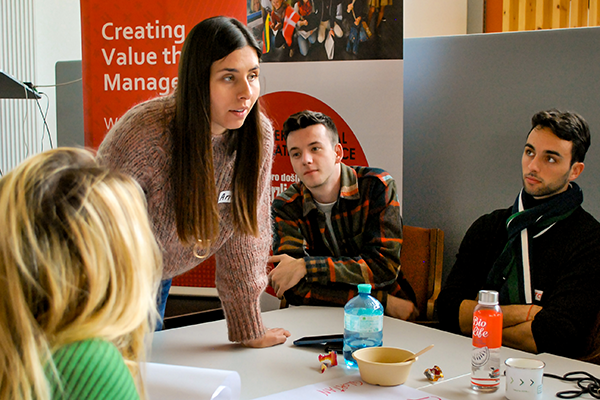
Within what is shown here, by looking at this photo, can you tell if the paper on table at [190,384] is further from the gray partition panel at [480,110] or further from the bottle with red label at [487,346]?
the gray partition panel at [480,110]

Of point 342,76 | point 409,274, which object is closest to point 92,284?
point 409,274

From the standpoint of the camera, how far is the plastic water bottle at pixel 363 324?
54.4 inches

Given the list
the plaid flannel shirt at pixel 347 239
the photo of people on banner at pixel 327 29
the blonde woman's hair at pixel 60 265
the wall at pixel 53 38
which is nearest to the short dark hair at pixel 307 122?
the plaid flannel shirt at pixel 347 239

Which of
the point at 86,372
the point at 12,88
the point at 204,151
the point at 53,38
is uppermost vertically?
the point at 53,38

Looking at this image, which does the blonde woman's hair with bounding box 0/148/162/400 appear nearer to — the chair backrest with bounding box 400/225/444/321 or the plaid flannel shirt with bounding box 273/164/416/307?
the plaid flannel shirt with bounding box 273/164/416/307

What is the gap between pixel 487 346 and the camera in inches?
47.0

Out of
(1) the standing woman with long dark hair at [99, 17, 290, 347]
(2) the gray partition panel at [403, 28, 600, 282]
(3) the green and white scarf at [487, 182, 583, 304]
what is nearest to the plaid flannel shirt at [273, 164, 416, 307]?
(3) the green and white scarf at [487, 182, 583, 304]

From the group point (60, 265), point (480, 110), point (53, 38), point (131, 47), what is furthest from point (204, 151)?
point (53, 38)

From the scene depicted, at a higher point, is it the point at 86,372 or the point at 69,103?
the point at 69,103

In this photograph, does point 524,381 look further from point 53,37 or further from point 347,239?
point 53,37

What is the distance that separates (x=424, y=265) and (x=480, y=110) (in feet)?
2.85

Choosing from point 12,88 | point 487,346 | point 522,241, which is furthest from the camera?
point 12,88

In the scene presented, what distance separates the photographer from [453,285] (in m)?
2.01

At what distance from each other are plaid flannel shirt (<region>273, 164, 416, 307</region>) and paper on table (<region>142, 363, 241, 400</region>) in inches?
36.4
